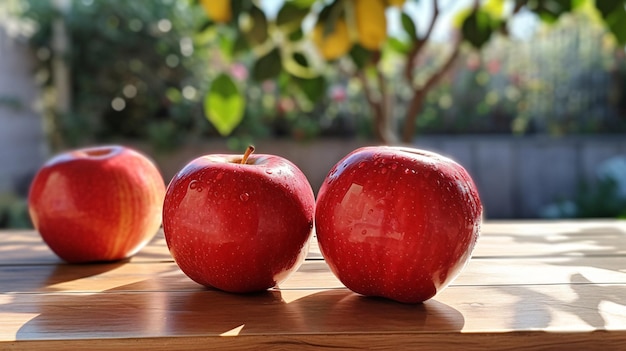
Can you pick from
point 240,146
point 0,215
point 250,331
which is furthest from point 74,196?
point 240,146

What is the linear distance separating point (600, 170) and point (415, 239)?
13.8 ft

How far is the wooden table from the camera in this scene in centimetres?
56

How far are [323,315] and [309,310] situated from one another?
0.07 feet

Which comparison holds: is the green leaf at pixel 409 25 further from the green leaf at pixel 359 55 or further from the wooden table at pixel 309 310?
the wooden table at pixel 309 310

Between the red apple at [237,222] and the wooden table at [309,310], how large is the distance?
27 millimetres

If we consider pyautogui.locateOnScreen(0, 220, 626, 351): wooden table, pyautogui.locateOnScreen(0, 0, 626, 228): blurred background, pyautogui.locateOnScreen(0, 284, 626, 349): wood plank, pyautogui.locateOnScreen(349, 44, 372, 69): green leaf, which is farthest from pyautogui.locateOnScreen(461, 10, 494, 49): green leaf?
pyautogui.locateOnScreen(0, 0, 626, 228): blurred background

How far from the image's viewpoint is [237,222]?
25.8 inches

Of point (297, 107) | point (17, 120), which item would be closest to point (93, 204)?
point (17, 120)

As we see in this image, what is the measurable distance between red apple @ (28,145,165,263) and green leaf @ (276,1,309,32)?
21.7 inches

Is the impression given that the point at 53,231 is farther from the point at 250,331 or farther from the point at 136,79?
A: the point at 136,79

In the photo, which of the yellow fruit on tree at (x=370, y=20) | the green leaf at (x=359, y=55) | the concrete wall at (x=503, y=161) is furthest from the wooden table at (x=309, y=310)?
the concrete wall at (x=503, y=161)

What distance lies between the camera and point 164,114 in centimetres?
457

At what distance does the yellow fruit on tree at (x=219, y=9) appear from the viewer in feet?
4.21

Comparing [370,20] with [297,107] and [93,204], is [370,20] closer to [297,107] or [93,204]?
[93,204]
